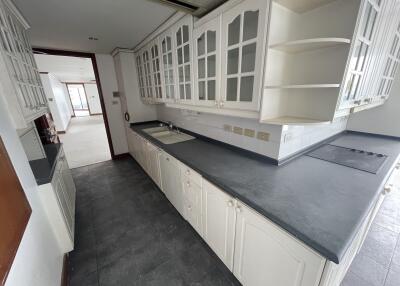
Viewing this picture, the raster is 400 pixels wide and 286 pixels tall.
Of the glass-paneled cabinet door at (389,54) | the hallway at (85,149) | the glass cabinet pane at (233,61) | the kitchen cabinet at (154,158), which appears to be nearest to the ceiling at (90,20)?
the glass cabinet pane at (233,61)

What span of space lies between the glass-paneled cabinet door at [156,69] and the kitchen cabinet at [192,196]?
4.36 ft

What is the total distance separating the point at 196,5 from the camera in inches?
51.8

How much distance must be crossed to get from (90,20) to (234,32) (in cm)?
156

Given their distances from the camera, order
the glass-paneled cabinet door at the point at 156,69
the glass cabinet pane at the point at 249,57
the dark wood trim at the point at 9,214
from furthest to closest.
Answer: the glass-paneled cabinet door at the point at 156,69 → the glass cabinet pane at the point at 249,57 → the dark wood trim at the point at 9,214

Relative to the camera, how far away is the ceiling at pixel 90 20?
143 centimetres

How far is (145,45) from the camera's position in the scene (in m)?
2.52

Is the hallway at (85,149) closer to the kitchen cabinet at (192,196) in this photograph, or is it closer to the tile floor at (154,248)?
the tile floor at (154,248)

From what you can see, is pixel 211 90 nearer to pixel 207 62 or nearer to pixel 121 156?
pixel 207 62

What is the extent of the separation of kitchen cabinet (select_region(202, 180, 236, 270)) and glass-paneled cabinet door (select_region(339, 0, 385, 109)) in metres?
1.04

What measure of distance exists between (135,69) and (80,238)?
8.96ft

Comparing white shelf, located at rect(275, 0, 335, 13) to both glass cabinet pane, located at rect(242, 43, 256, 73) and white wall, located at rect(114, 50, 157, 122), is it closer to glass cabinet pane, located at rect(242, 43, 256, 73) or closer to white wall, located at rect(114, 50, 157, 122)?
glass cabinet pane, located at rect(242, 43, 256, 73)

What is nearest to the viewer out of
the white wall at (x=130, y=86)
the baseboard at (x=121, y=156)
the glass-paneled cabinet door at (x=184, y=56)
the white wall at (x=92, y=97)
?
the glass-paneled cabinet door at (x=184, y=56)

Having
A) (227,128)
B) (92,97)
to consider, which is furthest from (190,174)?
(92,97)

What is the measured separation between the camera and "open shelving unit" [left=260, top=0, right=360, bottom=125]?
0.98 meters
